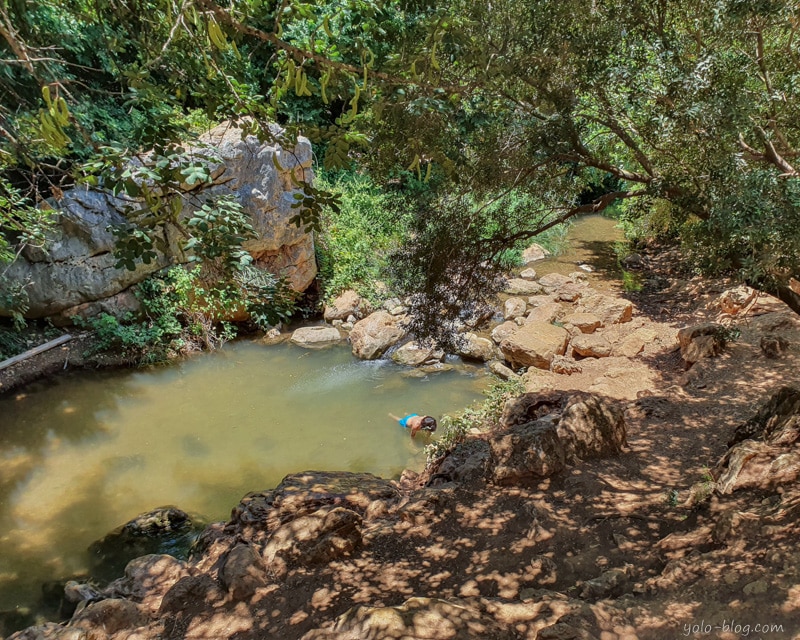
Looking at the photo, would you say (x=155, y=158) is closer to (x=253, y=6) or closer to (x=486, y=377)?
(x=253, y=6)

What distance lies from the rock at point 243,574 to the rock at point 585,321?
7411 mm

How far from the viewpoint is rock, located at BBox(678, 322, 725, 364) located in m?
7.52

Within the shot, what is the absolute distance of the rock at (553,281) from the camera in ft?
41.0

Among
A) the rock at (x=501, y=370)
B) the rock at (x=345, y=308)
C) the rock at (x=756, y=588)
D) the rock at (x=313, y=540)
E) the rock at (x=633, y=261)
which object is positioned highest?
the rock at (x=756, y=588)

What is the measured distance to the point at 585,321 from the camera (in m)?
9.85

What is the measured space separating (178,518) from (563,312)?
26.6 feet

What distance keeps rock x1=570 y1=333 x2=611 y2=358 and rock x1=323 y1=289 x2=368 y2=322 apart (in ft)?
14.6

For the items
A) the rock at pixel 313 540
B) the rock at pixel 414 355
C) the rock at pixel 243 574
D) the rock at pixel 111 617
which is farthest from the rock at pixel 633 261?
the rock at pixel 111 617

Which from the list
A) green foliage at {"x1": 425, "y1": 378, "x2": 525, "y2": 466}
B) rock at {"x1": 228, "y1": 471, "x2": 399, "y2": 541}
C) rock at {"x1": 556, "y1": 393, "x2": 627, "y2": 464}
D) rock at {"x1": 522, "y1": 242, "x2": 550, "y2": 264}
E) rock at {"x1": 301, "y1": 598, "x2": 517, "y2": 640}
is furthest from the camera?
rock at {"x1": 522, "y1": 242, "x2": 550, "y2": 264}

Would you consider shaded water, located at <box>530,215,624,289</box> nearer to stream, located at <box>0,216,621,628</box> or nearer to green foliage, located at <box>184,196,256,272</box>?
stream, located at <box>0,216,621,628</box>

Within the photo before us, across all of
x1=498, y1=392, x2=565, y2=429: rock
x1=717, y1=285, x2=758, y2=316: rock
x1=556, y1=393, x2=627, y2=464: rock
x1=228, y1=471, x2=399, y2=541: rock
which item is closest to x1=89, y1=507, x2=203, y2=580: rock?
x1=228, y1=471, x2=399, y2=541: rock

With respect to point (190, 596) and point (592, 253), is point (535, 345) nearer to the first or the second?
point (190, 596)

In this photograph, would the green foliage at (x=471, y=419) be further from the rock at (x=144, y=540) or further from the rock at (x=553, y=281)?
the rock at (x=553, y=281)

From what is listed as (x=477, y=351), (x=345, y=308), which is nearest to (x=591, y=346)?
(x=477, y=351)
